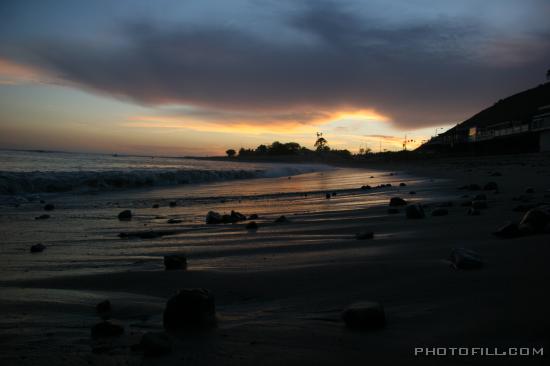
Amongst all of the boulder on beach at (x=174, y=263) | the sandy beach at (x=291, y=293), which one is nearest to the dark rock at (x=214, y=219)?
the sandy beach at (x=291, y=293)

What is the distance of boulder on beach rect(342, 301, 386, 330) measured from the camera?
1807mm

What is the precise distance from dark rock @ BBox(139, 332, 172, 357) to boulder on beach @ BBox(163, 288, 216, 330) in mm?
255

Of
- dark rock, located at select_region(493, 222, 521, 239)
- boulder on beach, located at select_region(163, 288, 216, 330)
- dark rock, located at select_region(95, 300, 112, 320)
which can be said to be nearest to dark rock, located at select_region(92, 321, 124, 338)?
boulder on beach, located at select_region(163, 288, 216, 330)

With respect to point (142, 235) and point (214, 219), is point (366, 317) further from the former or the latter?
point (214, 219)

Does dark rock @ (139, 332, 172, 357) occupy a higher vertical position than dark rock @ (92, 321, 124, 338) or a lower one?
higher

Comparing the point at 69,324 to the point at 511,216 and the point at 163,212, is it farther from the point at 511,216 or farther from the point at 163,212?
the point at 163,212

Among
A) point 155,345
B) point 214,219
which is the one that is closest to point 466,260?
point 155,345

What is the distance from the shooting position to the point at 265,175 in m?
27.9

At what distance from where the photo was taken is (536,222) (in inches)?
130

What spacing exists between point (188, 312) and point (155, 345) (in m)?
0.36

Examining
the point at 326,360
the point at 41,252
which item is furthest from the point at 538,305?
the point at 41,252

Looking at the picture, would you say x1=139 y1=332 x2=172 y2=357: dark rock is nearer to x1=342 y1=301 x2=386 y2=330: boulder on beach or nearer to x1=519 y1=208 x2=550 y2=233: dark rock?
x1=342 y1=301 x2=386 y2=330: boulder on beach

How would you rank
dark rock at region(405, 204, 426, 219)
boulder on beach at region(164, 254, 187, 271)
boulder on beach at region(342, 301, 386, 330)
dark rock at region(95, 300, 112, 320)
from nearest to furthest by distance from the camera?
boulder on beach at region(342, 301, 386, 330), dark rock at region(95, 300, 112, 320), boulder on beach at region(164, 254, 187, 271), dark rock at region(405, 204, 426, 219)

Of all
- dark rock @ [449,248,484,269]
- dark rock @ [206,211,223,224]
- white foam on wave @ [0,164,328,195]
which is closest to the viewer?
dark rock @ [449,248,484,269]
